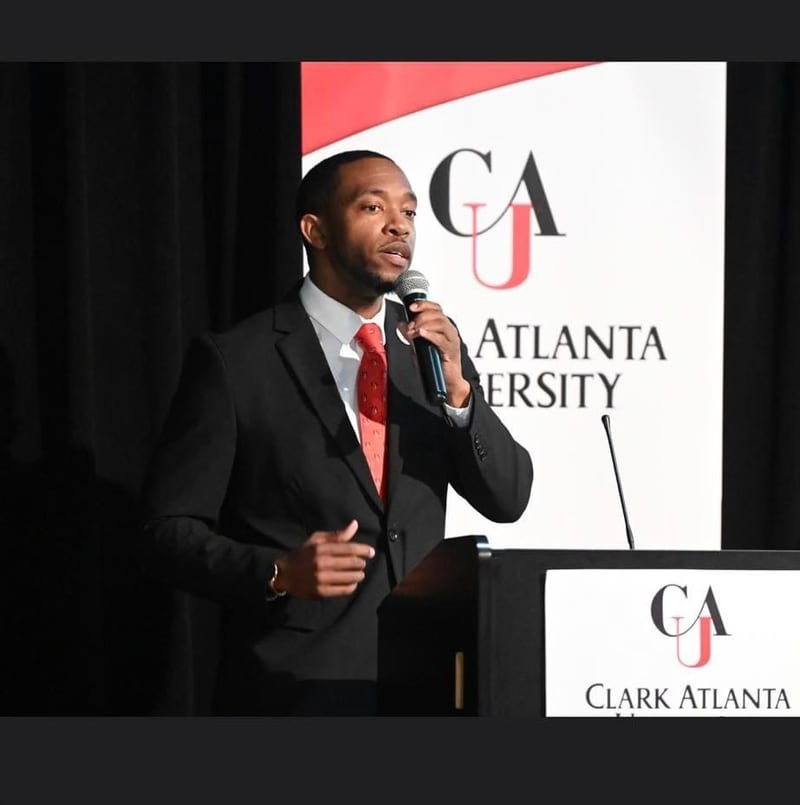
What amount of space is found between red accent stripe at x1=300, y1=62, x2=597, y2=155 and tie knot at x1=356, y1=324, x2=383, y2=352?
963mm

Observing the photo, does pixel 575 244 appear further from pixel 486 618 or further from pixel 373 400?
pixel 486 618

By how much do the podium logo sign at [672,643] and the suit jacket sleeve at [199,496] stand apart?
0.67 meters

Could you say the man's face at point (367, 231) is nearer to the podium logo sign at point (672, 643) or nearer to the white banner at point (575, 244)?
the white banner at point (575, 244)

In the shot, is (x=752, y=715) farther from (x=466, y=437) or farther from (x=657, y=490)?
(x=657, y=490)

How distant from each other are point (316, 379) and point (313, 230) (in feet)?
1.08

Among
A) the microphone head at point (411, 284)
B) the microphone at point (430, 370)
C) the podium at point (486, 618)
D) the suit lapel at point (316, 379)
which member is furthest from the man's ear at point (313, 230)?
the podium at point (486, 618)

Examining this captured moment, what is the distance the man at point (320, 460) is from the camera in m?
2.58

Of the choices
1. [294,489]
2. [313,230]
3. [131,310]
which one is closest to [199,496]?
[294,489]

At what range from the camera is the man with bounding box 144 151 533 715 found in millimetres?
2580

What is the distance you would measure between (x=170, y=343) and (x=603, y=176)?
3.87 ft

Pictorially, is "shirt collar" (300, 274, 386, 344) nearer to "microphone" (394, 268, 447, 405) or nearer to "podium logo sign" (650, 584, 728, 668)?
"microphone" (394, 268, 447, 405)

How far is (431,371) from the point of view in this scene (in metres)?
2.46

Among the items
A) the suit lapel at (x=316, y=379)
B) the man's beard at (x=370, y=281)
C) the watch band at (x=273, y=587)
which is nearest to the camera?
the watch band at (x=273, y=587)

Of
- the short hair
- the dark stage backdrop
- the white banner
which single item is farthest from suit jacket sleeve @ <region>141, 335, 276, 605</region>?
the white banner
